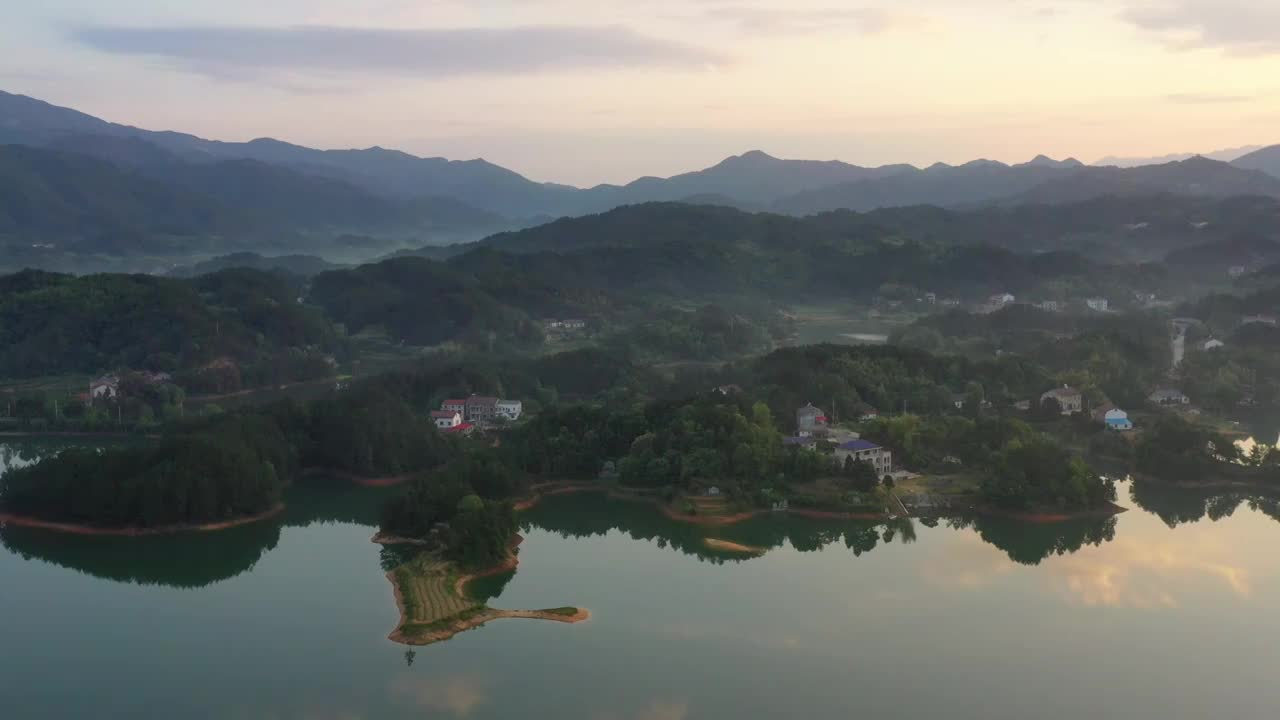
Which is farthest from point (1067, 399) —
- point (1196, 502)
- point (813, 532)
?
point (813, 532)

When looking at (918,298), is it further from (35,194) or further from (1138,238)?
(35,194)

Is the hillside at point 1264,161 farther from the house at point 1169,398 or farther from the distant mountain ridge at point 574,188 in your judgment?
the house at point 1169,398

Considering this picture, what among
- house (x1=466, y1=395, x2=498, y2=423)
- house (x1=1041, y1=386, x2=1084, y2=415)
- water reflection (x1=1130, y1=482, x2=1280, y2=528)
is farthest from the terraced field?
house (x1=1041, y1=386, x2=1084, y2=415)

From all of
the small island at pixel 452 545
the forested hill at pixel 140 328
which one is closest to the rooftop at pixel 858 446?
the small island at pixel 452 545

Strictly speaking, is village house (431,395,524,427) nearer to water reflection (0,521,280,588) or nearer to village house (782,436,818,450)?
village house (782,436,818,450)

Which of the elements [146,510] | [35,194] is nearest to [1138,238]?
[146,510]

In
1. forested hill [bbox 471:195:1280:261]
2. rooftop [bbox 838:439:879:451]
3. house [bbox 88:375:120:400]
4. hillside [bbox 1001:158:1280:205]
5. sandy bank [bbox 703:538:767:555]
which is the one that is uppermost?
hillside [bbox 1001:158:1280:205]
